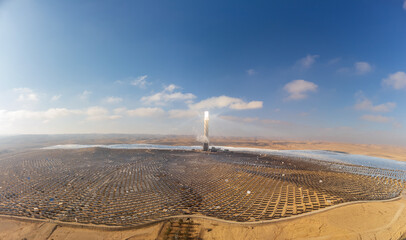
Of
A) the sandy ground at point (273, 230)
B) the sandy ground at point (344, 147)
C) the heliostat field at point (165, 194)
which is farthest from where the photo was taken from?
the sandy ground at point (344, 147)

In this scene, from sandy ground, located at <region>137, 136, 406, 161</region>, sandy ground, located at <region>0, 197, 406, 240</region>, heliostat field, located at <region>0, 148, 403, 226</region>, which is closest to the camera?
sandy ground, located at <region>0, 197, 406, 240</region>

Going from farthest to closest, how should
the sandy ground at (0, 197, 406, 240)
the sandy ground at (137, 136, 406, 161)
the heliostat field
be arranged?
the sandy ground at (137, 136, 406, 161) → the heliostat field → the sandy ground at (0, 197, 406, 240)

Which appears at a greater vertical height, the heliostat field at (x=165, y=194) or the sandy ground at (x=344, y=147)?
the sandy ground at (x=344, y=147)

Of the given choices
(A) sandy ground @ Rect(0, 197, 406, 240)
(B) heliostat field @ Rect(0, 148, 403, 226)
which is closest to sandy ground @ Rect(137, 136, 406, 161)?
(B) heliostat field @ Rect(0, 148, 403, 226)

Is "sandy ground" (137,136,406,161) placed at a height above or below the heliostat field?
above

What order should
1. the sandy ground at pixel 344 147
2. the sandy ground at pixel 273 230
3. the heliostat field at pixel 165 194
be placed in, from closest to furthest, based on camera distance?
the sandy ground at pixel 273 230 → the heliostat field at pixel 165 194 → the sandy ground at pixel 344 147

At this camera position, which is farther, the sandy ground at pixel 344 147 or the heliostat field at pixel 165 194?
the sandy ground at pixel 344 147

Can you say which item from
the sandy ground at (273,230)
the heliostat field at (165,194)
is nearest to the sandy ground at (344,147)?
the heliostat field at (165,194)

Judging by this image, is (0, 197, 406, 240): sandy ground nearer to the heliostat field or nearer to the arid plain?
the arid plain

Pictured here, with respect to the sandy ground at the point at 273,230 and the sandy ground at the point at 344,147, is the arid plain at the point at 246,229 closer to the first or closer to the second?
the sandy ground at the point at 273,230

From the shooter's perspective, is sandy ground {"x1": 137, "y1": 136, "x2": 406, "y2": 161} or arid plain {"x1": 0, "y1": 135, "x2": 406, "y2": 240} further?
sandy ground {"x1": 137, "y1": 136, "x2": 406, "y2": 161}
